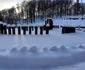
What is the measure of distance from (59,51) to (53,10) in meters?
62.1

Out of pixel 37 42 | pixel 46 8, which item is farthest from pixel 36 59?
pixel 46 8

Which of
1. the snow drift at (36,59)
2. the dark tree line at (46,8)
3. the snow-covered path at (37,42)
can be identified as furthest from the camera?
the dark tree line at (46,8)

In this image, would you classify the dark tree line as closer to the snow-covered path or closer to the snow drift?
the snow-covered path

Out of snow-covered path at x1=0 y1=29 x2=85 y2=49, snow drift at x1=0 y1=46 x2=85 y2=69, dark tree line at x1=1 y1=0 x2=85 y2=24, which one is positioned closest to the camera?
snow drift at x1=0 y1=46 x2=85 y2=69

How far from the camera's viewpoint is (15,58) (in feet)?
18.0

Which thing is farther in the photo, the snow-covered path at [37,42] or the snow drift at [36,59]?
the snow-covered path at [37,42]

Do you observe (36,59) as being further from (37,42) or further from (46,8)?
(46,8)

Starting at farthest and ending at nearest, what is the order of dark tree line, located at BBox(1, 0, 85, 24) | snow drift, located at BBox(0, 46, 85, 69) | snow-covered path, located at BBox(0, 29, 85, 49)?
dark tree line, located at BBox(1, 0, 85, 24), snow-covered path, located at BBox(0, 29, 85, 49), snow drift, located at BBox(0, 46, 85, 69)

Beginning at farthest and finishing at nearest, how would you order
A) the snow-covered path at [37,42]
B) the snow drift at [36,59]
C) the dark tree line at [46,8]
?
the dark tree line at [46,8] < the snow-covered path at [37,42] < the snow drift at [36,59]

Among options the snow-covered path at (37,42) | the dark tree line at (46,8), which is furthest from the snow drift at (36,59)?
the dark tree line at (46,8)

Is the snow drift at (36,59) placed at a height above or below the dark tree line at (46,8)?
below

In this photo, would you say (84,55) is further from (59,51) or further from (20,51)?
(20,51)

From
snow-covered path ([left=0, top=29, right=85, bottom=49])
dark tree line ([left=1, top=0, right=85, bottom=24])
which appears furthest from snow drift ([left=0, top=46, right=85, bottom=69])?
dark tree line ([left=1, top=0, right=85, bottom=24])

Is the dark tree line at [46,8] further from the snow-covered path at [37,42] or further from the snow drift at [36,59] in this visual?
the snow drift at [36,59]
